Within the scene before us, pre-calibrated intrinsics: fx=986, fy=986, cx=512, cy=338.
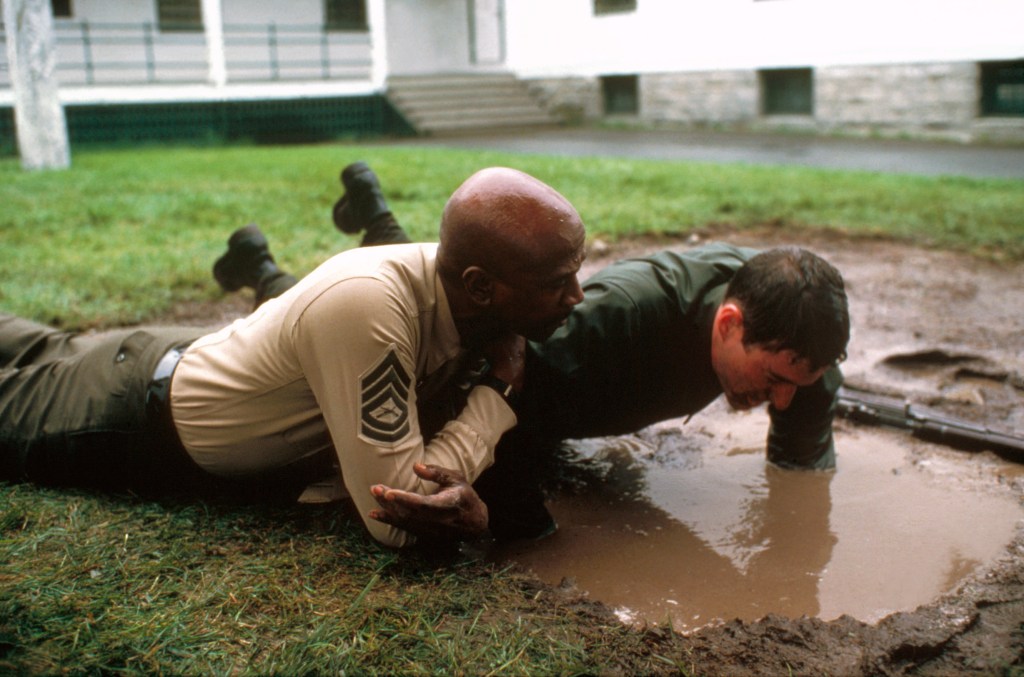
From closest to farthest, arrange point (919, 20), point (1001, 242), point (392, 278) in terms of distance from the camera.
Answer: point (392, 278), point (1001, 242), point (919, 20)

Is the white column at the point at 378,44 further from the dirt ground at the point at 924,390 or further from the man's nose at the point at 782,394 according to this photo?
the man's nose at the point at 782,394

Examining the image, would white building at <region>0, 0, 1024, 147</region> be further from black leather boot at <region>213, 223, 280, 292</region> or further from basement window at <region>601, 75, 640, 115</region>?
black leather boot at <region>213, 223, 280, 292</region>

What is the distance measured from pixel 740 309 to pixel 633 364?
1.31 feet

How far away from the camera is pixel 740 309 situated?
2.90 metres

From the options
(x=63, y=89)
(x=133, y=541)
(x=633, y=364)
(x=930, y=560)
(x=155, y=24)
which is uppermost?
(x=155, y=24)

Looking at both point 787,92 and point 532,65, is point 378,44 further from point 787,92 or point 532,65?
point 787,92

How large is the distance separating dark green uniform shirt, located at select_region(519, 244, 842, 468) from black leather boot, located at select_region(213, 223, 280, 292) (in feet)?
5.92

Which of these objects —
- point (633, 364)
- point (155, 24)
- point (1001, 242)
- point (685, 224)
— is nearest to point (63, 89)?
point (155, 24)

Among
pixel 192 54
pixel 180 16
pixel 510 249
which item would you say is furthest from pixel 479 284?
pixel 180 16

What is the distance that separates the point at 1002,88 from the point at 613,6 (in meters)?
7.36

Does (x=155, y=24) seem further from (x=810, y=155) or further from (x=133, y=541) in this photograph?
(x=133, y=541)

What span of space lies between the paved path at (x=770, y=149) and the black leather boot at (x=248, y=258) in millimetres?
8168

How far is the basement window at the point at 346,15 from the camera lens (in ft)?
69.3

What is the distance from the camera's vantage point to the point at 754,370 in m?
2.91
